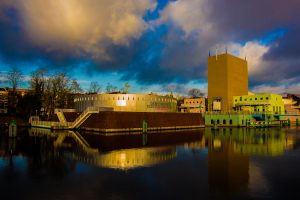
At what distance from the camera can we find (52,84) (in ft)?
239

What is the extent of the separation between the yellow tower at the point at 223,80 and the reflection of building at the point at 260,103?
2.93 m

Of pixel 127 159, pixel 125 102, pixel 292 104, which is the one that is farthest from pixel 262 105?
pixel 127 159

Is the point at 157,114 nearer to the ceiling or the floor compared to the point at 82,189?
nearer to the ceiling

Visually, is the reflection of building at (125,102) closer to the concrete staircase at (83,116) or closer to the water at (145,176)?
the concrete staircase at (83,116)

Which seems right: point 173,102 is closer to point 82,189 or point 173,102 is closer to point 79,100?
point 79,100

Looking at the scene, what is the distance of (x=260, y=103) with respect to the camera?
8831 cm

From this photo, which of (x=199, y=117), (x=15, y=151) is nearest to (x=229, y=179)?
(x=15, y=151)

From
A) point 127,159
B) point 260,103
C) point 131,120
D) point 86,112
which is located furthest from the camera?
point 260,103

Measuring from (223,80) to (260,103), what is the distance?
47.8 feet

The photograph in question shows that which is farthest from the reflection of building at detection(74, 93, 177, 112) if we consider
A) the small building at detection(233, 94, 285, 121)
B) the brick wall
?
the small building at detection(233, 94, 285, 121)

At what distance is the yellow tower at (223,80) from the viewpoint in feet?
295

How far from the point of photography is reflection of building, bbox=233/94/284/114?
289 ft

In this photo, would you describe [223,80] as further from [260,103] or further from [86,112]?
[86,112]

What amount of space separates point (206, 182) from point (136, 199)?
4.42 metres
